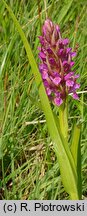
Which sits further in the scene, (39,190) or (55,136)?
(39,190)

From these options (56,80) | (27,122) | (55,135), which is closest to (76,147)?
(55,135)

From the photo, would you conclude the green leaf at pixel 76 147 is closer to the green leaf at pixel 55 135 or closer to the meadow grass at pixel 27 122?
the green leaf at pixel 55 135

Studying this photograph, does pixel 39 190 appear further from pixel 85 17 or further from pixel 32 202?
pixel 85 17

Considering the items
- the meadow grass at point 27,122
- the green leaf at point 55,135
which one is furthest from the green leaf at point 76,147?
the meadow grass at point 27,122

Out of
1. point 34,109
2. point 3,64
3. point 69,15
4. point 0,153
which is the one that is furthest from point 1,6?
point 0,153

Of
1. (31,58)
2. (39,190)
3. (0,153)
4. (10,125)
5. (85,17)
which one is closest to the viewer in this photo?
(31,58)

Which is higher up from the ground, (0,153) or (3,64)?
(3,64)

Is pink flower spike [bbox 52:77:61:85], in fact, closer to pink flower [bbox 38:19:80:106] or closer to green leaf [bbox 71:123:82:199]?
pink flower [bbox 38:19:80:106]

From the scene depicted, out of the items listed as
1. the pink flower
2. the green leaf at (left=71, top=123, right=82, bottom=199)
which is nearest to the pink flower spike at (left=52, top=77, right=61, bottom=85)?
the pink flower
